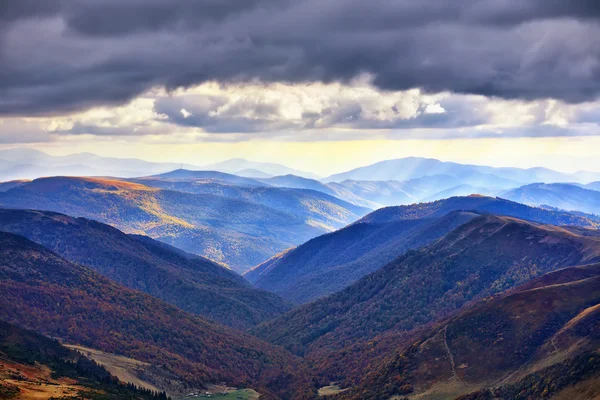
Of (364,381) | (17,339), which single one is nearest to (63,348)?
(17,339)

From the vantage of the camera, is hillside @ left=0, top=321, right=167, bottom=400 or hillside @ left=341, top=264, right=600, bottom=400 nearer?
hillside @ left=0, top=321, right=167, bottom=400

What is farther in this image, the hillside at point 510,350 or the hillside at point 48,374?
the hillside at point 510,350

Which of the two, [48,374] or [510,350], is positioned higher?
[48,374]

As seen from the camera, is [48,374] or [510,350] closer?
[48,374]
